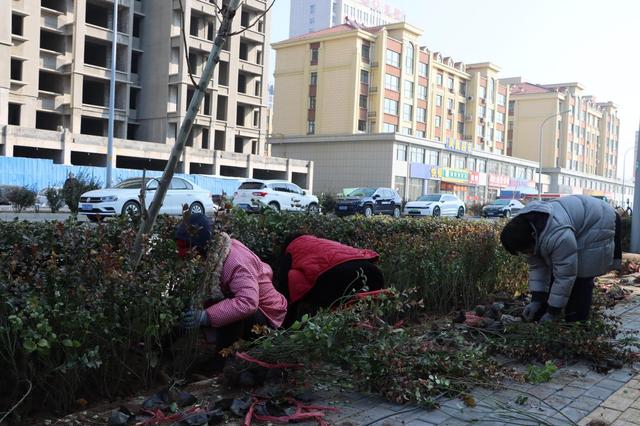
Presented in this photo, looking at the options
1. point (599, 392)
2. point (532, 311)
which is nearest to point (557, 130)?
point (532, 311)

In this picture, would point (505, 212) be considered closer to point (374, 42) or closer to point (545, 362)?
point (374, 42)

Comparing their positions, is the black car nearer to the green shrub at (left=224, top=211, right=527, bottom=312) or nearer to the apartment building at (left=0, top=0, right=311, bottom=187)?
Result: the apartment building at (left=0, top=0, right=311, bottom=187)

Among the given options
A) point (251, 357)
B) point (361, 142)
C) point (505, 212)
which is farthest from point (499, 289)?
point (361, 142)

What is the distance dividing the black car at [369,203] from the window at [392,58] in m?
29.8

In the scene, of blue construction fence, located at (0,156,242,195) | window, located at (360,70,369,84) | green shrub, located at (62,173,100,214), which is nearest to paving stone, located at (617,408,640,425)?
green shrub, located at (62,173,100,214)

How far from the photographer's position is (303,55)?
211ft

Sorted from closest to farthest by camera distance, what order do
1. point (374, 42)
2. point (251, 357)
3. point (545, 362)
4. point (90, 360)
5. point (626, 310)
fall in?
1. point (90, 360)
2. point (251, 357)
3. point (545, 362)
4. point (626, 310)
5. point (374, 42)

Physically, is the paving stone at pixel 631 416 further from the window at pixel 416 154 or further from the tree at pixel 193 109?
the window at pixel 416 154

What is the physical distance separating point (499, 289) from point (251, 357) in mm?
4513

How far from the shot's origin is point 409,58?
64000mm

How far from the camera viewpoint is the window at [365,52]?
6075 centimetres

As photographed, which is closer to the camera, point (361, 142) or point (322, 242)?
point (322, 242)

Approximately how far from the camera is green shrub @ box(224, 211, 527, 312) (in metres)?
5.34

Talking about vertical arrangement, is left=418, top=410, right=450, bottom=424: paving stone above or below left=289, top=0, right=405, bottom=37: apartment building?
below
